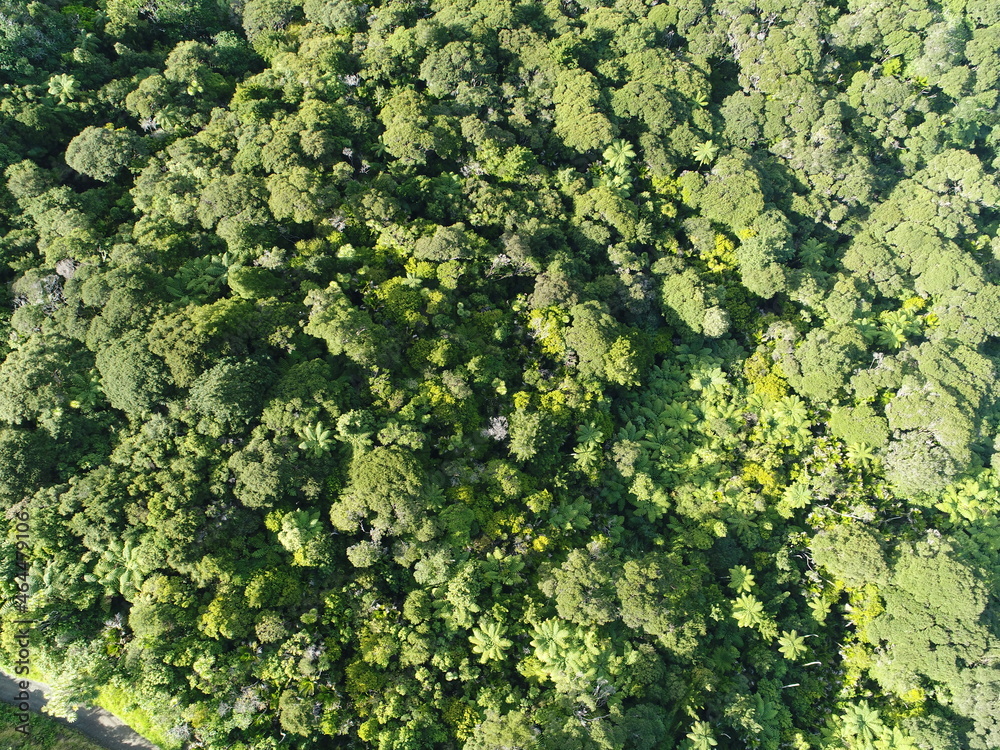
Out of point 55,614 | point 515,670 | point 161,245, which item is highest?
point 161,245

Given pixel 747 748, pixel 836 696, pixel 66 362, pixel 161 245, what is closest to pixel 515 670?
pixel 747 748

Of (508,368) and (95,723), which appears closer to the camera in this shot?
(95,723)

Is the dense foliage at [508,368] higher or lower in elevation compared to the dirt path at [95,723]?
higher

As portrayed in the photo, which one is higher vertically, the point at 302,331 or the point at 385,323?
the point at 385,323

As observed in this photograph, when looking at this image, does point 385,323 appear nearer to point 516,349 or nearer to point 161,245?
point 516,349

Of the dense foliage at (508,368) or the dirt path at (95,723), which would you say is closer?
the dirt path at (95,723)
